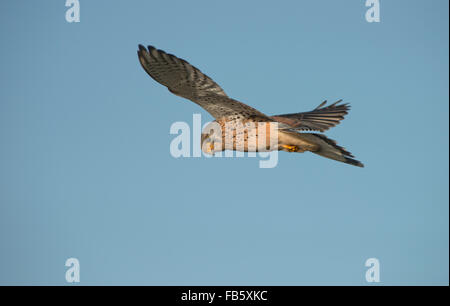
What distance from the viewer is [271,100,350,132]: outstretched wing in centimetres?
606

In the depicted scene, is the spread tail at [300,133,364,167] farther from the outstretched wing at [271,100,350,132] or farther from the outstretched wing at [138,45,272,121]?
the outstretched wing at [138,45,272,121]

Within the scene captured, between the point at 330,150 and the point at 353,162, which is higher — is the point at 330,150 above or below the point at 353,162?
above

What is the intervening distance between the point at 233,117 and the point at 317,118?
1048 mm

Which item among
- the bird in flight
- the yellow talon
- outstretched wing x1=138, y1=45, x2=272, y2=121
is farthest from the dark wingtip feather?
outstretched wing x1=138, y1=45, x2=272, y2=121

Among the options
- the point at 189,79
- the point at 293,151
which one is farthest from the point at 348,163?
the point at 189,79

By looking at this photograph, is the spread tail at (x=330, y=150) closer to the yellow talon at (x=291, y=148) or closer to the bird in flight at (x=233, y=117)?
the bird in flight at (x=233, y=117)

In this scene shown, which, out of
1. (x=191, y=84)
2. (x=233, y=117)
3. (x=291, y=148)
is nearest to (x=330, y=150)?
(x=291, y=148)

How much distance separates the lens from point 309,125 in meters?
6.05

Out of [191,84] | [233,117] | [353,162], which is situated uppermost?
[191,84]

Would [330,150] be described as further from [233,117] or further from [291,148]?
[233,117]

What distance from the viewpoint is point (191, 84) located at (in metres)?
6.60
